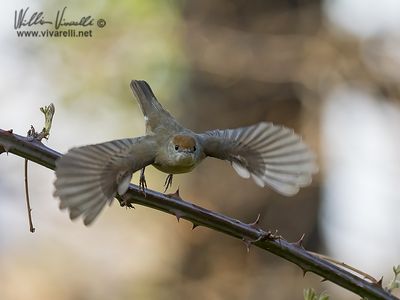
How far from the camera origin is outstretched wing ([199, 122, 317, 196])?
2.82m

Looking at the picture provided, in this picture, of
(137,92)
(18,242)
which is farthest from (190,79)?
(137,92)

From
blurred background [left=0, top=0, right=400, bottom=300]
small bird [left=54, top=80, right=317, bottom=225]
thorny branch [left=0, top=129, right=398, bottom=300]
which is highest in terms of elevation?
blurred background [left=0, top=0, right=400, bottom=300]

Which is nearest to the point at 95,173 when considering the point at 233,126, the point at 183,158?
the point at 183,158

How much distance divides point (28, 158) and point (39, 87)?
5.63m

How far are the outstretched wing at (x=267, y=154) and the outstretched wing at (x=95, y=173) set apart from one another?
1.01ft

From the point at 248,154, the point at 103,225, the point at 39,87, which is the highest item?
the point at 39,87

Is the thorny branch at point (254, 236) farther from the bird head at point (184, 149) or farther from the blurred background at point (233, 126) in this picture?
the blurred background at point (233, 126)

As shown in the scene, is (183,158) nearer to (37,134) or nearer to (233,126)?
(37,134)

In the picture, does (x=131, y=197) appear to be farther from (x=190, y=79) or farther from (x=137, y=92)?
(x=190, y=79)

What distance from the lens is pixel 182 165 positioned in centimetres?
291

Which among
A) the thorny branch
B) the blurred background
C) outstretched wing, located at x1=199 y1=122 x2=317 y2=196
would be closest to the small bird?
outstretched wing, located at x1=199 y1=122 x2=317 y2=196

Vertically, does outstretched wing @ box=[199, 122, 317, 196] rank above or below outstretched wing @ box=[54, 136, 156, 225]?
above

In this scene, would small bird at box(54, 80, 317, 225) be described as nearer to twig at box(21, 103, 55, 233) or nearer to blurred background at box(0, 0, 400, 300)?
twig at box(21, 103, 55, 233)

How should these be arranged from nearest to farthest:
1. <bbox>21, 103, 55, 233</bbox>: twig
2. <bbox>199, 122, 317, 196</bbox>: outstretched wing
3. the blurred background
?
<bbox>21, 103, 55, 233</bbox>: twig → <bbox>199, 122, 317, 196</bbox>: outstretched wing → the blurred background
